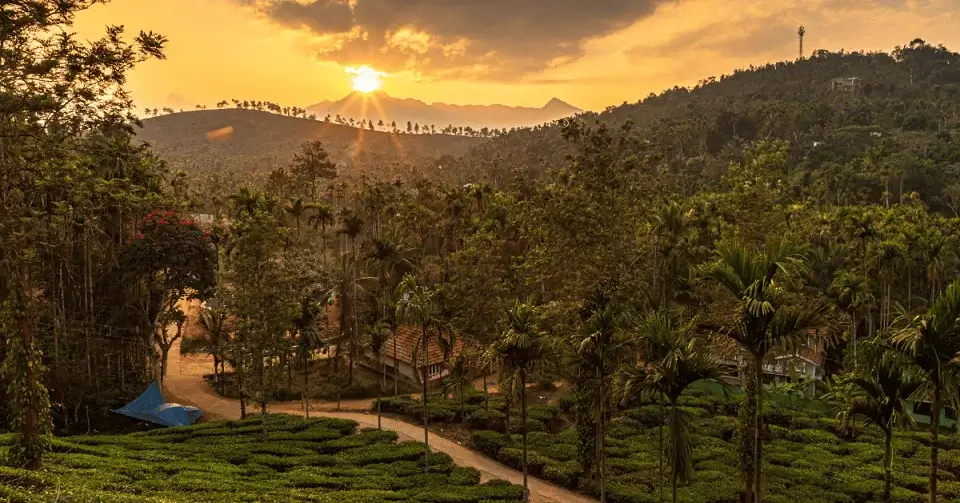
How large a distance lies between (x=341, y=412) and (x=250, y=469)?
1500 cm

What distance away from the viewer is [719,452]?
107 ft

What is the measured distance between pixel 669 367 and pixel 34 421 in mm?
20150

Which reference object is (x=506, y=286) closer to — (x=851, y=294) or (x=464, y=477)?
(x=464, y=477)

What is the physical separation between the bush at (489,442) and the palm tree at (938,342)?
22.5 metres

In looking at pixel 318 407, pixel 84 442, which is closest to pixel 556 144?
pixel 318 407

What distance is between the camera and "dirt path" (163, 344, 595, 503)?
29.1 m

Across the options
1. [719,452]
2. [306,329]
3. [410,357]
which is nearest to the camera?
[719,452]

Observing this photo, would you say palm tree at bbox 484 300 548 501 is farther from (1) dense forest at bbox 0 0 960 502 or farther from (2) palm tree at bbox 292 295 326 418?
(2) palm tree at bbox 292 295 326 418

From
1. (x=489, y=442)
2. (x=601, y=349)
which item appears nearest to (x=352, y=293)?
(x=489, y=442)

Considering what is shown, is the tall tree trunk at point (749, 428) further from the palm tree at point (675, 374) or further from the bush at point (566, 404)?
the bush at point (566, 404)

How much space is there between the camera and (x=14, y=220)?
1916 cm

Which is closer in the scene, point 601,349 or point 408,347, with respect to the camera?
point 601,349

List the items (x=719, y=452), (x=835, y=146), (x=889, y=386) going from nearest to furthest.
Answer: (x=889, y=386), (x=719, y=452), (x=835, y=146)

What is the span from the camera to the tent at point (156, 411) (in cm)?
3841
